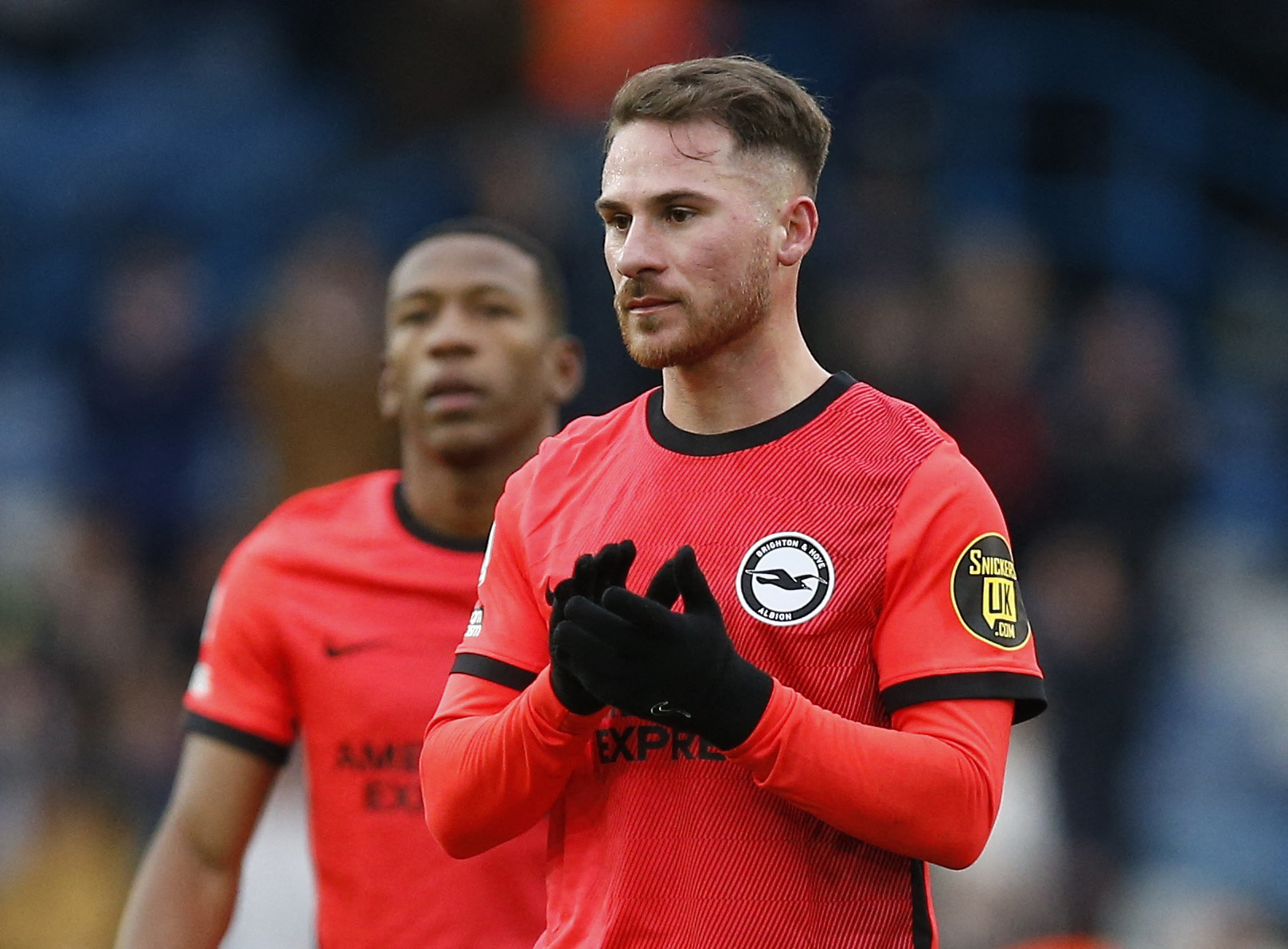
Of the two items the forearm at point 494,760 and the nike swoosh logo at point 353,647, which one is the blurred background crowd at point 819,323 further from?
the forearm at point 494,760

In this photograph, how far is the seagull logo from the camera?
2926 millimetres

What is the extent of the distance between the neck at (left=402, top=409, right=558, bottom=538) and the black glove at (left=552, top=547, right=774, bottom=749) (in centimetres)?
164

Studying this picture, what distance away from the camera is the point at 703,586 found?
8.83 feet

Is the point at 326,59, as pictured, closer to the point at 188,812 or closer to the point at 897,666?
the point at 188,812

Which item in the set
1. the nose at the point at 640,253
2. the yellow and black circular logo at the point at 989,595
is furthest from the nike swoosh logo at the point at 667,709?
the nose at the point at 640,253

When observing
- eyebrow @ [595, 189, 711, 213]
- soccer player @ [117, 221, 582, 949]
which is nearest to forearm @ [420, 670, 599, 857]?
eyebrow @ [595, 189, 711, 213]

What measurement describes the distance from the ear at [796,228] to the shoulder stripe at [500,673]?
31.4 inches

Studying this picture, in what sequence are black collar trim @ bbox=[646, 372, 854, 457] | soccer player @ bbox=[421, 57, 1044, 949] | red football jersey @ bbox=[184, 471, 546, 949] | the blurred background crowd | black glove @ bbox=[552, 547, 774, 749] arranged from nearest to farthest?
1. black glove @ bbox=[552, 547, 774, 749]
2. soccer player @ bbox=[421, 57, 1044, 949]
3. black collar trim @ bbox=[646, 372, 854, 457]
4. red football jersey @ bbox=[184, 471, 546, 949]
5. the blurred background crowd

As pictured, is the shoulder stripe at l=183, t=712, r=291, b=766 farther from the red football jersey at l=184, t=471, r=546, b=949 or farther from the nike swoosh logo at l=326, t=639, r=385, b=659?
the nike swoosh logo at l=326, t=639, r=385, b=659

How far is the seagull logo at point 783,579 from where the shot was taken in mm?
2926

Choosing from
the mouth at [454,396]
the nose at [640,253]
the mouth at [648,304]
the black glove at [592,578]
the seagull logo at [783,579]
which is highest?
the mouth at [454,396]

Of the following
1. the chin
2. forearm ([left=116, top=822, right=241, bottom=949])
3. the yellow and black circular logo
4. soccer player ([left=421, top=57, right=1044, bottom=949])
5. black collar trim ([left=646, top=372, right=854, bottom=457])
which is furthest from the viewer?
the chin

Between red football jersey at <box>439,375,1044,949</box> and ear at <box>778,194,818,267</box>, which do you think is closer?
red football jersey at <box>439,375,1044,949</box>

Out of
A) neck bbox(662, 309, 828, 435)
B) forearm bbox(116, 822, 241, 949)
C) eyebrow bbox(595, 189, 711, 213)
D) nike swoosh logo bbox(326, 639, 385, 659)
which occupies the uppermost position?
eyebrow bbox(595, 189, 711, 213)
